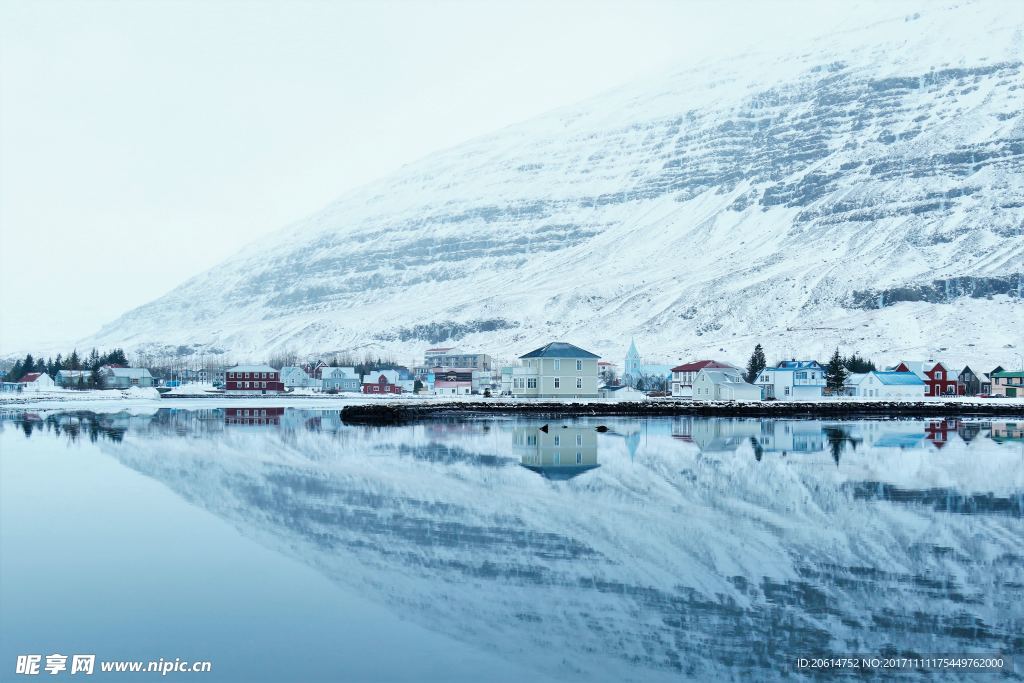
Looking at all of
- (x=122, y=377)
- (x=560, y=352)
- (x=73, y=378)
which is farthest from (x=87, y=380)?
(x=560, y=352)

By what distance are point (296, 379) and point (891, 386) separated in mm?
88796

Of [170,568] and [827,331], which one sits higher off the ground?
[827,331]

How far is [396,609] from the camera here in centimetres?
1380

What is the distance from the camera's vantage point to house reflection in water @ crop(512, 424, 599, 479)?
30975 mm

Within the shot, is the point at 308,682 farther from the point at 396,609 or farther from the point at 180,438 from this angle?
the point at 180,438

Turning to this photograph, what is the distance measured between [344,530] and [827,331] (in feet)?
520

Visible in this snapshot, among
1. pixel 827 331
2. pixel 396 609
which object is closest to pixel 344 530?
pixel 396 609

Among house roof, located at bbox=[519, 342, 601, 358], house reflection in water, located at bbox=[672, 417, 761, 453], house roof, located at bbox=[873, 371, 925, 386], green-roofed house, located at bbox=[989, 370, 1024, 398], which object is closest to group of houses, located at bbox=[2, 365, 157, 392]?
house roof, located at bbox=[519, 342, 601, 358]

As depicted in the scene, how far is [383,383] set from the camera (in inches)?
5251

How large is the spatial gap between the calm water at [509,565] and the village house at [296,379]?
113 m

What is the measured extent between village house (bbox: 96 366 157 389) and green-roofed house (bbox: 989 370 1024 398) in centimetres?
12110

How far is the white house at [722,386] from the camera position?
92.2 m

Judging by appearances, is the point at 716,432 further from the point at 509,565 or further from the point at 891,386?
the point at 891,386

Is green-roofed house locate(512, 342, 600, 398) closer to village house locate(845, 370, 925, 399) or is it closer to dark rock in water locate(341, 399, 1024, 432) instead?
dark rock in water locate(341, 399, 1024, 432)
